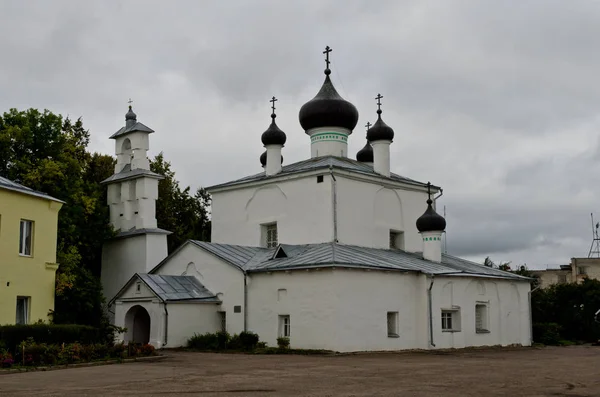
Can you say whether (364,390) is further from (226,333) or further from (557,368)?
(226,333)

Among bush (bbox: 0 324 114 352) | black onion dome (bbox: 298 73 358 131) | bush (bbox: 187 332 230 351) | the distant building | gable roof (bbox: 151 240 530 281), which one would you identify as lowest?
bush (bbox: 187 332 230 351)

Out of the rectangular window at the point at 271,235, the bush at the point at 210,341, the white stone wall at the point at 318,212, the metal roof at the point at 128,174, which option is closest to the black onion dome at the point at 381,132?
the white stone wall at the point at 318,212

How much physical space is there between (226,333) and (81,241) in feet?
29.3

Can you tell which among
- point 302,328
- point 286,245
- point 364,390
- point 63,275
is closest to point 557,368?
point 364,390

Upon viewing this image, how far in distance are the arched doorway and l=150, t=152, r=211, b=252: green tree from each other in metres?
11.6

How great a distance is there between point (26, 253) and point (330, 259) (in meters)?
9.66

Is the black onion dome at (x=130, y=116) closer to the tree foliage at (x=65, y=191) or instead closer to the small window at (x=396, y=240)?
the tree foliage at (x=65, y=191)

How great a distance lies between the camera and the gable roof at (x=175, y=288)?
25.8m

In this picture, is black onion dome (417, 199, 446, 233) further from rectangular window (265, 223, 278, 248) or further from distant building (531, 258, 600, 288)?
distant building (531, 258, 600, 288)

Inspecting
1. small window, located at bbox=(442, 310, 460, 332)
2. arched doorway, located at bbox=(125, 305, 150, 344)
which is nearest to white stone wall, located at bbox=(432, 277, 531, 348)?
small window, located at bbox=(442, 310, 460, 332)

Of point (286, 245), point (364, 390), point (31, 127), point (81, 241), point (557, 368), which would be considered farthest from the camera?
point (81, 241)

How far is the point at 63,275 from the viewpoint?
89.6 ft

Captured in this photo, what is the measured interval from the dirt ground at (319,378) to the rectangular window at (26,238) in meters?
6.75

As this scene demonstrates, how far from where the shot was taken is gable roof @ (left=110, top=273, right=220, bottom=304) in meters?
25.8
